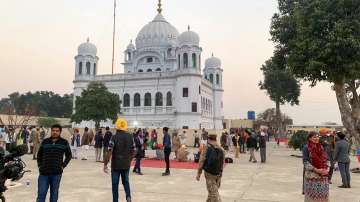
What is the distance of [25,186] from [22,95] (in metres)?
84.3

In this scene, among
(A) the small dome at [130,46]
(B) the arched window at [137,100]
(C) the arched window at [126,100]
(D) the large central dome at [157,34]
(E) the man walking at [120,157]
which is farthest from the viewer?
(A) the small dome at [130,46]

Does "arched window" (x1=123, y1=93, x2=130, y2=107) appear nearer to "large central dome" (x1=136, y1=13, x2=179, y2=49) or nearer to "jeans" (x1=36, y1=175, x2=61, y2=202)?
"large central dome" (x1=136, y1=13, x2=179, y2=49)

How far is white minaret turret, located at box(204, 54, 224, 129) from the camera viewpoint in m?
61.2

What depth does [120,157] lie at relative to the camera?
699cm

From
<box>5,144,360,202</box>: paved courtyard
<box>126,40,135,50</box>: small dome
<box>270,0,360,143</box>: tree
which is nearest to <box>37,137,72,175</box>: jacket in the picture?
<box>5,144,360,202</box>: paved courtyard

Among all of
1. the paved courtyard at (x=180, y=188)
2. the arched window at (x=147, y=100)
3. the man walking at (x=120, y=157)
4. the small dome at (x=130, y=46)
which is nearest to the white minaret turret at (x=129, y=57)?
the small dome at (x=130, y=46)

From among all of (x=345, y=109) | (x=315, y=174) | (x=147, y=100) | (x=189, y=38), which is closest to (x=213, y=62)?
(x=189, y=38)

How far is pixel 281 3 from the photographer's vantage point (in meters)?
24.5

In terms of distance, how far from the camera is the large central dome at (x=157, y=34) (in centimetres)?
5869

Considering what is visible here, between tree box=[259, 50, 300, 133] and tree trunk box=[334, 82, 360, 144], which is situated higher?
tree box=[259, 50, 300, 133]

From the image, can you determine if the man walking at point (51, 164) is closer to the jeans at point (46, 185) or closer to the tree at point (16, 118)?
the jeans at point (46, 185)

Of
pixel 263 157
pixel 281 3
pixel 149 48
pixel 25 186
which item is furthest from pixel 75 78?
pixel 25 186

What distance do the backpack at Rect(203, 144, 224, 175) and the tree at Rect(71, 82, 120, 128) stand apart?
118 ft

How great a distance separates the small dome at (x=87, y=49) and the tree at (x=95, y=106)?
14.2 m
